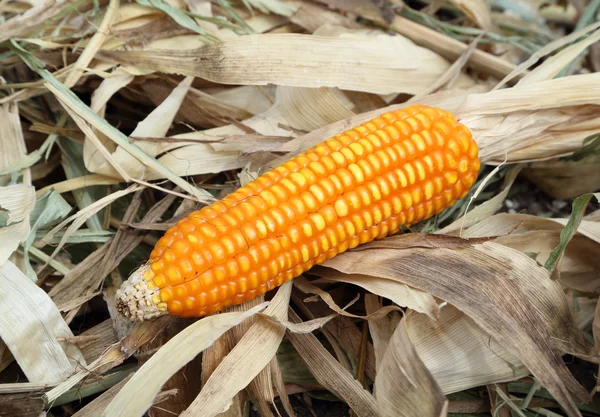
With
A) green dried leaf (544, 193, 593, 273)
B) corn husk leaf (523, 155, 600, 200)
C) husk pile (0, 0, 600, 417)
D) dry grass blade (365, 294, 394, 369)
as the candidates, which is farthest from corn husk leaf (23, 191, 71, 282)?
corn husk leaf (523, 155, 600, 200)

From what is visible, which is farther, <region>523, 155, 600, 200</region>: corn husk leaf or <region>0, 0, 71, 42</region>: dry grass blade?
<region>523, 155, 600, 200</region>: corn husk leaf

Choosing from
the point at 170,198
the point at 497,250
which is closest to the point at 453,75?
the point at 497,250

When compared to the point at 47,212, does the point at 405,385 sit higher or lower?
lower

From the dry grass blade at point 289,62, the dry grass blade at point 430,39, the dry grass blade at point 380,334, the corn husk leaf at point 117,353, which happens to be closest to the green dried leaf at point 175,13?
the dry grass blade at point 289,62

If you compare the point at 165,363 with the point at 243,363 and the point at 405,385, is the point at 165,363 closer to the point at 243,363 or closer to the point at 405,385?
the point at 243,363

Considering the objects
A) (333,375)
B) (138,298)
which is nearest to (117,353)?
(138,298)

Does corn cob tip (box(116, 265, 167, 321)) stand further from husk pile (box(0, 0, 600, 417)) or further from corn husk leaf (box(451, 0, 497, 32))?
corn husk leaf (box(451, 0, 497, 32))

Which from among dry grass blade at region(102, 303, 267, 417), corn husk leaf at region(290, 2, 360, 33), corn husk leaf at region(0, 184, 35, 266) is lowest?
dry grass blade at region(102, 303, 267, 417)
